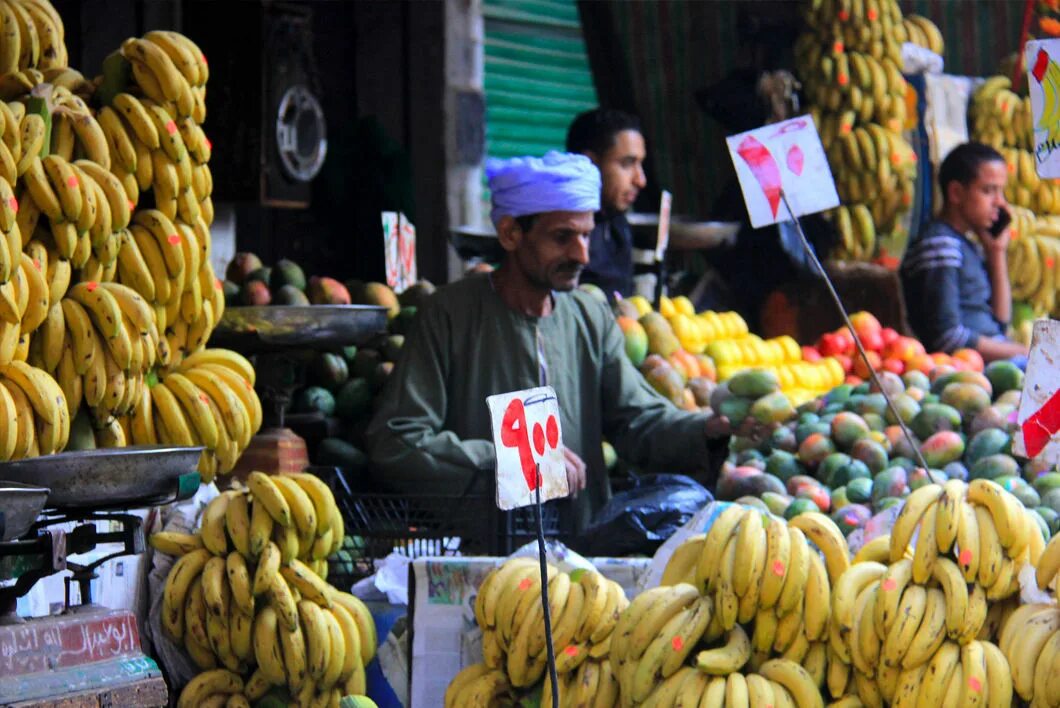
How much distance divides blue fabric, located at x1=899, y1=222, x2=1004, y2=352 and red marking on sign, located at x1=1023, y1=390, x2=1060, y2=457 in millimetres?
3510

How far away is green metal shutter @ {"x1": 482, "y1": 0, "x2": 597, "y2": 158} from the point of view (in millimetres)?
7527

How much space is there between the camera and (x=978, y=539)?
3107 mm

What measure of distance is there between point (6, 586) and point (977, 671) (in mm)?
1743

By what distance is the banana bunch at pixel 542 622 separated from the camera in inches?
130

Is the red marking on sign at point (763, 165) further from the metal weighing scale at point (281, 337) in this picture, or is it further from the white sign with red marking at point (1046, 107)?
the metal weighing scale at point (281, 337)

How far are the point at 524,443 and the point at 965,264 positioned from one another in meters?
4.50

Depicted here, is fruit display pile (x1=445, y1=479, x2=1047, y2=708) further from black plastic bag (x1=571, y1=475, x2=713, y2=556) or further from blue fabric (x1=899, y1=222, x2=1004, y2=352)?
blue fabric (x1=899, y1=222, x2=1004, y2=352)

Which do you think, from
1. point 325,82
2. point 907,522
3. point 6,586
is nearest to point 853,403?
point 907,522

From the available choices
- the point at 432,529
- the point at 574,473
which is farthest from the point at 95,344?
the point at 574,473

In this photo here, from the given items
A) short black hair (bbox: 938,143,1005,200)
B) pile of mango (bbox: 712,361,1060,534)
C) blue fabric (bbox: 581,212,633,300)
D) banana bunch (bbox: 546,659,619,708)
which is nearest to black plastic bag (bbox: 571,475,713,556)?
pile of mango (bbox: 712,361,1060,534)

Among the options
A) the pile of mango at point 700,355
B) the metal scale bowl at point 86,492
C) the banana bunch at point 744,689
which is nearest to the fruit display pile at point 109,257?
the metal scale bowl at point 86,492

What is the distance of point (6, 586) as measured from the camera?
8.91ft

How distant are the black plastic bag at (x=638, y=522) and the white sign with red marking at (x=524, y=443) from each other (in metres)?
0.99

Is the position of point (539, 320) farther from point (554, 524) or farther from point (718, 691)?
point (718, 691)
